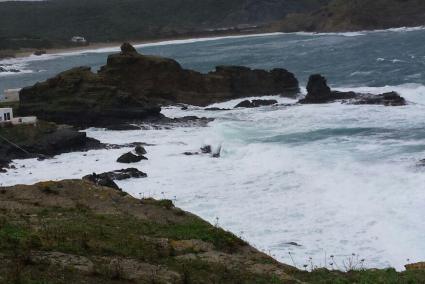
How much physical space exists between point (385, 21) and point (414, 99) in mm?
86906

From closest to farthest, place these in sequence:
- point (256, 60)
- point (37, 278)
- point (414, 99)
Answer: point (37, 278) < point (414, 99) < point (256, 60)

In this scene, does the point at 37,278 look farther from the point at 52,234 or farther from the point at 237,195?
the point at 237,195

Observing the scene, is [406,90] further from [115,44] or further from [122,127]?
[115,44]

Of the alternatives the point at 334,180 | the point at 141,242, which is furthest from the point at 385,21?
the point at 141,242

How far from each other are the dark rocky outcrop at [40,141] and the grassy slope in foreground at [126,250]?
20092 millimetres

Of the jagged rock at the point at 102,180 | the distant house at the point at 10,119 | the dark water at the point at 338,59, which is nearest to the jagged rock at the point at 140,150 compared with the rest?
the jagged rock at the point at 102,180

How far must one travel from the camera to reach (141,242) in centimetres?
1254

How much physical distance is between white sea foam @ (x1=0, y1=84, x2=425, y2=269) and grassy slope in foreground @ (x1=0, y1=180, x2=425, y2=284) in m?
5.13

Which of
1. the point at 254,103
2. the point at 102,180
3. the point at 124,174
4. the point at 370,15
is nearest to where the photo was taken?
the point at 102,180

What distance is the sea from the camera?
64.6ft

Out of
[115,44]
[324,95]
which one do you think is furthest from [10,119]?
[115,44]

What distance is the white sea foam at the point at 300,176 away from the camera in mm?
19891

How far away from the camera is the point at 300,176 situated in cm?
2670

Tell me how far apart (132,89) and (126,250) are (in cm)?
4101
